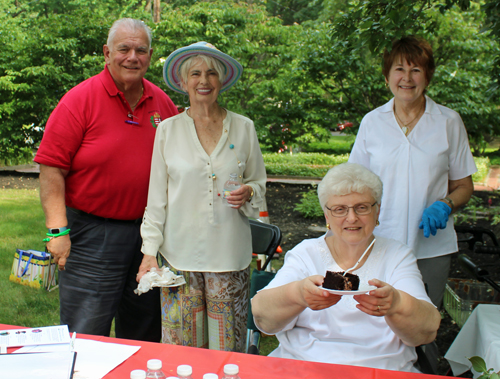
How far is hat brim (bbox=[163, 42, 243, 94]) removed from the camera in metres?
2.48

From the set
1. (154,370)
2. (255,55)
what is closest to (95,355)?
(154,370)

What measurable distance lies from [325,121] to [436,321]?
28.6 ft

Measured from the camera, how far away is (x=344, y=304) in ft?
6.75

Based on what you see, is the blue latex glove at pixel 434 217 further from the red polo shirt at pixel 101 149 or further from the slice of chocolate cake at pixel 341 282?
the red polo shirt at pixel 101 149

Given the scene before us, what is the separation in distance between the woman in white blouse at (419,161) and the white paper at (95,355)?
1.60 metres

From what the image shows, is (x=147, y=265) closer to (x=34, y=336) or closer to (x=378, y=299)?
(x=34, y=336)

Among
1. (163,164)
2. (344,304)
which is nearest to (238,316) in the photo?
(344,304)

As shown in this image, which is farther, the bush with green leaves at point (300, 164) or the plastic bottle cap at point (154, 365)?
the bush with green leaves at point (300, 164)

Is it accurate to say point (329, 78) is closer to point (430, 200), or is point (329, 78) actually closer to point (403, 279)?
point (430, 200)

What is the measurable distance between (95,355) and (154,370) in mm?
371

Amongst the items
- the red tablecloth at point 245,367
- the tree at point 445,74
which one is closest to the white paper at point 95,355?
the red tablecloth at point 245,367

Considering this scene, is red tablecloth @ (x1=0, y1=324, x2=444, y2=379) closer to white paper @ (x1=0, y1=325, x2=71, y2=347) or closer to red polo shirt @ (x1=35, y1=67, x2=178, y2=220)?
white paper @ (x1=0, y1=325, x2=71, y2=347)

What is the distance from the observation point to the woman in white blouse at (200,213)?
97.0 inches

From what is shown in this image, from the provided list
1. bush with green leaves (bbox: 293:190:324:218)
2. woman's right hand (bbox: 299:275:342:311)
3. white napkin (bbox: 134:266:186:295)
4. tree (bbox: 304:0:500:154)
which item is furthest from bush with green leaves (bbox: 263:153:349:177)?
woman's right hand (bbox: 299:275:342:311)
